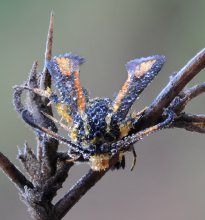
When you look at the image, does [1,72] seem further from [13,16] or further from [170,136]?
[170,136]

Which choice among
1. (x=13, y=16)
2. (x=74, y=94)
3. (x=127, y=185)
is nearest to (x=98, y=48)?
(x=13, y=16)

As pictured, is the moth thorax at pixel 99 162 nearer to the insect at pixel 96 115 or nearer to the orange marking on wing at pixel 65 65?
the insect at pixel 96 115

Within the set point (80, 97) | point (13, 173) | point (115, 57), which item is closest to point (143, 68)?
point (80, 97)

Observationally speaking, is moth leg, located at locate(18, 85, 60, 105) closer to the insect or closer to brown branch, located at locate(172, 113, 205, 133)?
the insect

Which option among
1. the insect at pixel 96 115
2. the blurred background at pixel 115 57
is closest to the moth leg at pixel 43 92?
the insect at pixel 96 115

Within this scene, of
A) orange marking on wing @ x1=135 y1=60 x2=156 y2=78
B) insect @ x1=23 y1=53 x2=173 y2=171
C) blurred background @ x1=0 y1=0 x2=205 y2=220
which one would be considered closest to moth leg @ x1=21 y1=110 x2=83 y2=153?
insect @ x1=23 y1=53 x2=173 y2=171

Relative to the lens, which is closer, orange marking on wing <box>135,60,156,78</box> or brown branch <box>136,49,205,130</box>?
brown branch <box>136,49,205,130</box>

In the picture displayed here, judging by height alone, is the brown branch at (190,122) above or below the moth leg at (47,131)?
below
